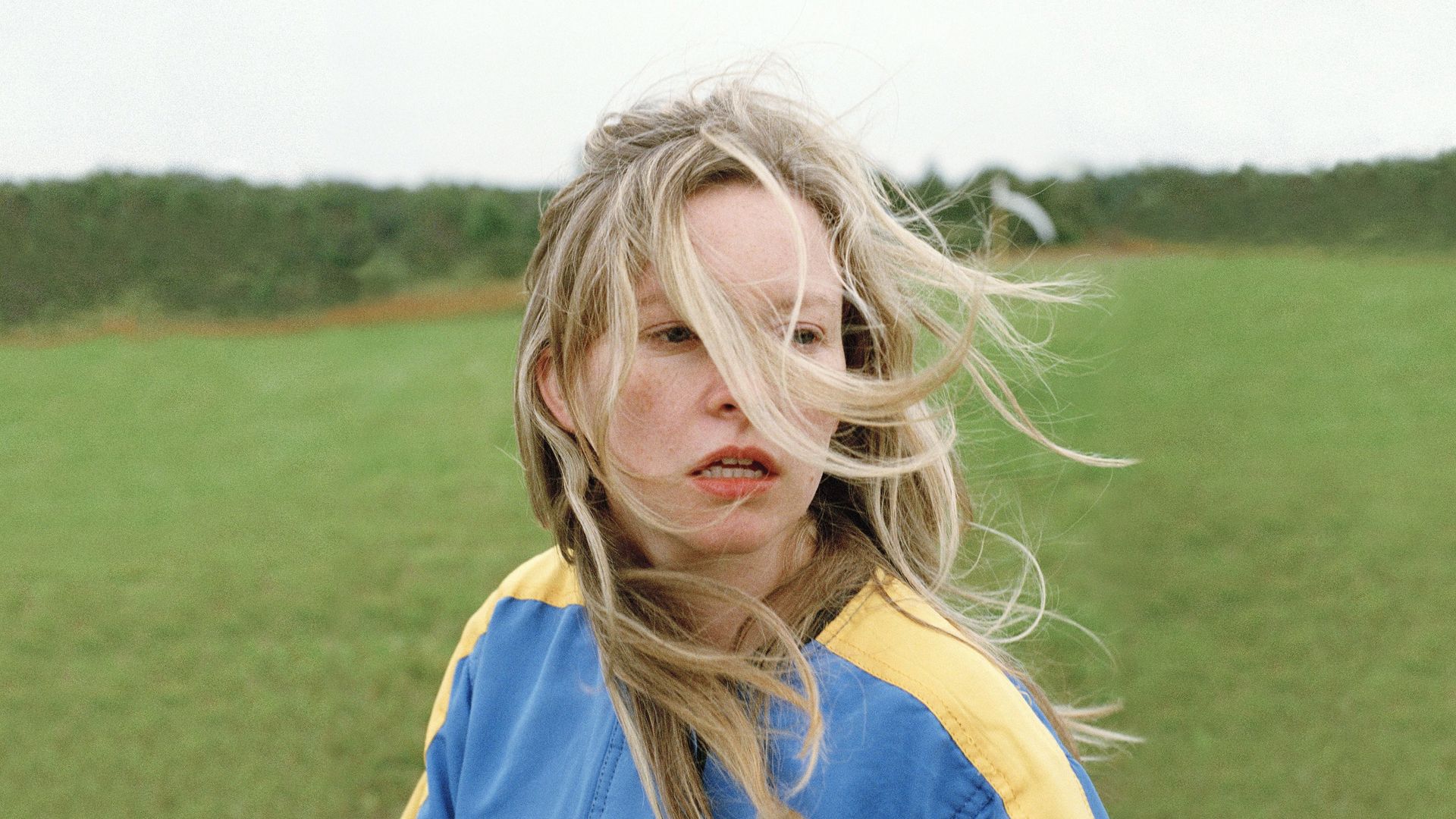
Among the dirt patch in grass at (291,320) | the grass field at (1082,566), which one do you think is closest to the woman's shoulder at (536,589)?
the grass field at (1082,566)

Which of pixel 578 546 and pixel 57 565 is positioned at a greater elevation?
pixel 578 546

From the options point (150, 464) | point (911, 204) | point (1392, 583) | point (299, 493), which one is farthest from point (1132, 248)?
point (150, 464)

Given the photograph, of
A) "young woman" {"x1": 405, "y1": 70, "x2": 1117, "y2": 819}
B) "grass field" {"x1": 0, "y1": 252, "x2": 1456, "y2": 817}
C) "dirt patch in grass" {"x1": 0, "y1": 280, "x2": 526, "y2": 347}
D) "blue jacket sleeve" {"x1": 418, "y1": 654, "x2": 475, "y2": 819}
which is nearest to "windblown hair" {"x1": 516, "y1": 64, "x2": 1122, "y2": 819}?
"young woman" {"x1": 405, "y1": 70, "x2": 1117, "y2": 819}

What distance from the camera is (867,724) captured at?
1163mm

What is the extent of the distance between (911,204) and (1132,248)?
8375 mm

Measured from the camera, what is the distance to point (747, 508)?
1238 mm

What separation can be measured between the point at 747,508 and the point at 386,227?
20299 mm

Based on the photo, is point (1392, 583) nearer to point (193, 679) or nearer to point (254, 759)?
point (254, 759)

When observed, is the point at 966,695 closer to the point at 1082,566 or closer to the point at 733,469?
the point at 733,469

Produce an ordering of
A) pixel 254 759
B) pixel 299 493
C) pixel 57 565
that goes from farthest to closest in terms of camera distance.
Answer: pixel 299 493 → pixel 57 565 → pixel 254 759

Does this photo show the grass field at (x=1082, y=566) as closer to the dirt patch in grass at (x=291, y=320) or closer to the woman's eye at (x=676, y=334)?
the woman's eye at (x=676, y=334)

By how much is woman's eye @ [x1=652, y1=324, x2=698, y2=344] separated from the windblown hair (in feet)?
0.11

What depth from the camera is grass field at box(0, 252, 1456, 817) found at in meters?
4.07

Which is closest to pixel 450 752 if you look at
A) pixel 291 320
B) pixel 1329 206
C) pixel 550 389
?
pixel 550 389
